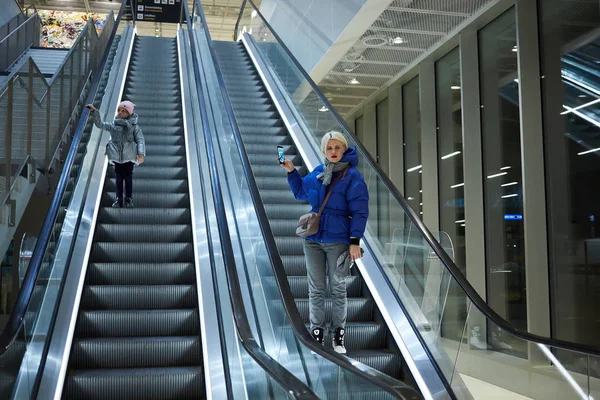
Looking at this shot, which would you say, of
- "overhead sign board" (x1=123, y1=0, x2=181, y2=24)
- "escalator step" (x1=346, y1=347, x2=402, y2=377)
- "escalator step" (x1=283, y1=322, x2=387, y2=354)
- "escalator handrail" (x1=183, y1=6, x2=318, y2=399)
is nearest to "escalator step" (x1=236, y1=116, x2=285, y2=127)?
"escalator handrail" (x1=183, y1=6, x2=318, y2=399)

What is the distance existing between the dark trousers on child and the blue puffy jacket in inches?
137

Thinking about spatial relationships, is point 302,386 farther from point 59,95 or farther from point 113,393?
point 59,95

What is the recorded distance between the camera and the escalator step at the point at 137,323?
534 cm

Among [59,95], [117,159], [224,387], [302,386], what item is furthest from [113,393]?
[59,95]

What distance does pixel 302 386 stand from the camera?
2.61m

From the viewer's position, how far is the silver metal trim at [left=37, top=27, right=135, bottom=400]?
15.0 feet

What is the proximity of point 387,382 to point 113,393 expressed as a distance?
2.75m

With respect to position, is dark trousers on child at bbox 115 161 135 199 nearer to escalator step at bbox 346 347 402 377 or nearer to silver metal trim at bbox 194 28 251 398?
silver metal trim at bbox 194 28 251 398

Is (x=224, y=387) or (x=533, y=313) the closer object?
(x=224, y=387)

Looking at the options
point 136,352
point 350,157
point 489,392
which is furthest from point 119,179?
point 489,392

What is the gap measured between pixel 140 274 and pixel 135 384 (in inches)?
65.0

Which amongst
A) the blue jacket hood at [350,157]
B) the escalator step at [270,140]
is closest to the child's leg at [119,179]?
the escalator step at [270,140]

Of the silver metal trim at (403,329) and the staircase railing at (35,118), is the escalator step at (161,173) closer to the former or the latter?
the staircase railing at (35,118)

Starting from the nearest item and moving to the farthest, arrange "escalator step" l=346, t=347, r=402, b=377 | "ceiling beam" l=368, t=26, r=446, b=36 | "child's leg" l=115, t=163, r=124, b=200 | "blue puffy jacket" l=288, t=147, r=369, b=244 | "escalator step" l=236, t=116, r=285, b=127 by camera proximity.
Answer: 1. "blue puffy jacket" l=288, t=147, r=369, b=244
2. "escalator step" l=346, t=347, r=402, b=377
3. "child's leg" l=115, t=163, r=124, b=200
4. "ceiling beam" l=368, t=26, r=446, b=36
5. "escalator step" l=236, t=116, r=285, b=127
